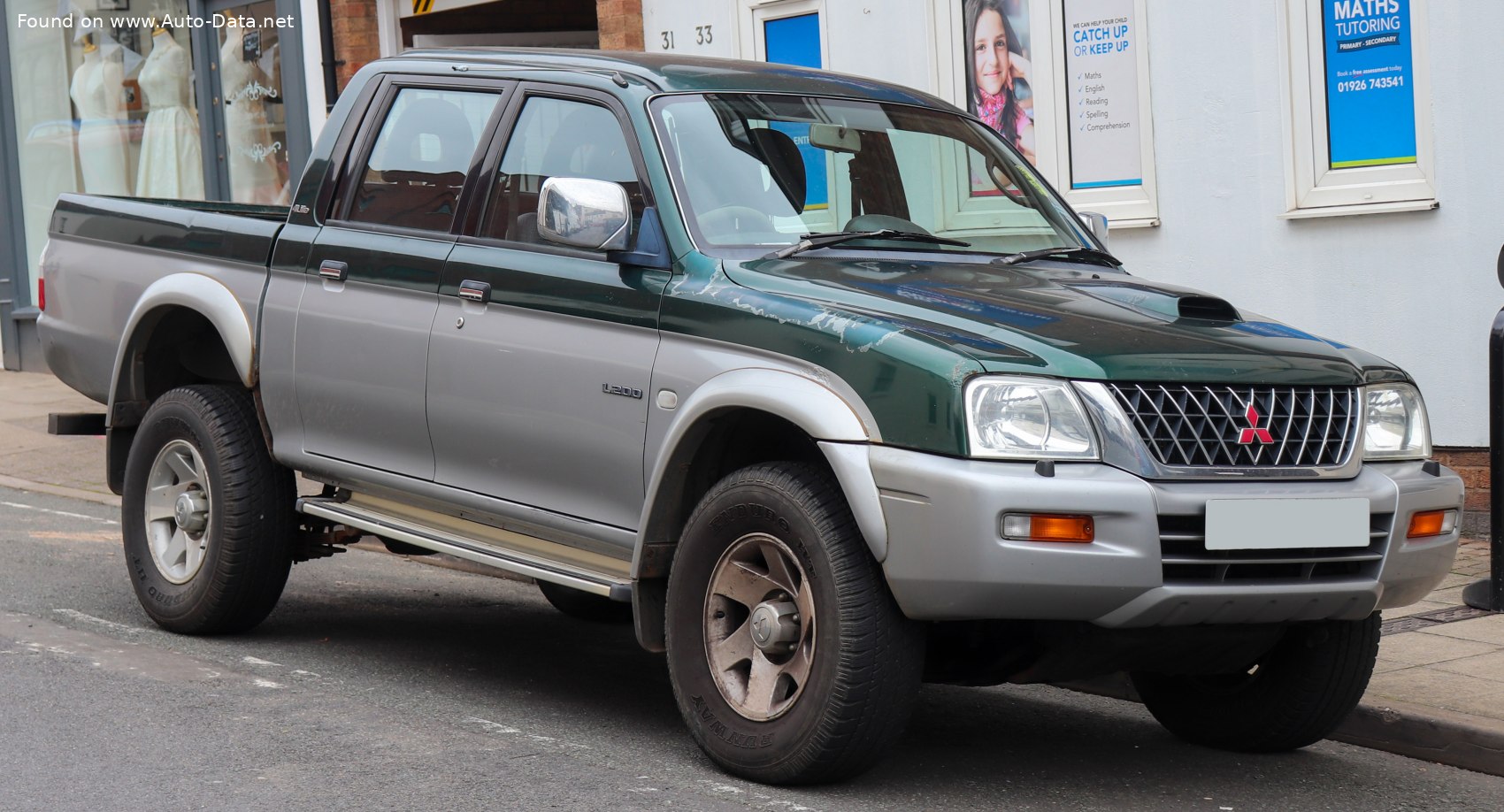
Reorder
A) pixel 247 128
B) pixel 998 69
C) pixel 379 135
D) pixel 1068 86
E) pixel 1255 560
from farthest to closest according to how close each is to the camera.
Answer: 1. pixel 247 128
2. pixel 998 69
3. pixel 1068 86
4. pixel 379 135
5. pixel 1255 560

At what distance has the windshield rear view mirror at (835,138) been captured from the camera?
5.64 m

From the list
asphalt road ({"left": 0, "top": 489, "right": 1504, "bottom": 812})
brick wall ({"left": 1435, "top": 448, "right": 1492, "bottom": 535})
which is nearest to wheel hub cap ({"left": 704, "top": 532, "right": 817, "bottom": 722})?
asphalt road ({"left": 0, "top": 489, "right": 1504, "bottom": 812})

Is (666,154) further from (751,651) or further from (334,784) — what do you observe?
(334,784)

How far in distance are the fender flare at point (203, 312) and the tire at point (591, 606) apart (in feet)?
5.07

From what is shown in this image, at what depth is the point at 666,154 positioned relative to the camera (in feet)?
17.6

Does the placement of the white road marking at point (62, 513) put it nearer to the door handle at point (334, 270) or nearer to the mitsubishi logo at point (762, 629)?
the door handle at point (334, 270)

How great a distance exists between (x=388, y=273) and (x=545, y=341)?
32.4 inches

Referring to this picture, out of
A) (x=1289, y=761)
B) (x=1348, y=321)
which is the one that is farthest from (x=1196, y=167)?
(x=1289, y=761)

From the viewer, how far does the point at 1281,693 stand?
5270 millimetres

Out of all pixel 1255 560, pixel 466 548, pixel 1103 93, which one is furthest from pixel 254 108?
pixel 1255 560

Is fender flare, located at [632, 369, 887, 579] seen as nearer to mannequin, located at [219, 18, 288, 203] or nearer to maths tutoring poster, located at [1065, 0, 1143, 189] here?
maths tutoring poster, located at [1065, 0, 1143, 189]

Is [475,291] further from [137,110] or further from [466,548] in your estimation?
[137,110]

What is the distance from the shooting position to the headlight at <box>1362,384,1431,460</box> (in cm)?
478

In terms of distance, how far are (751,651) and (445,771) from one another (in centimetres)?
87
